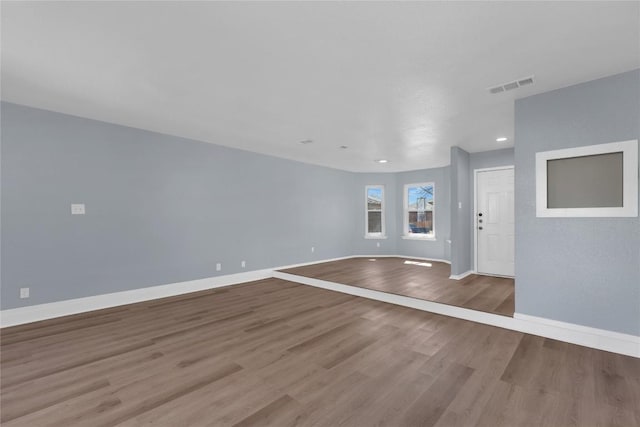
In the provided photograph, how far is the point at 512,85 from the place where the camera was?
278 cm

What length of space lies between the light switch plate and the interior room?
0.31 feet

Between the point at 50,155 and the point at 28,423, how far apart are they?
10.6 ft

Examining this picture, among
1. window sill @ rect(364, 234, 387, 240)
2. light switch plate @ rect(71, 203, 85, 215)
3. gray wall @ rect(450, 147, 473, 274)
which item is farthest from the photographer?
window sill @ rect(364, 234, 387, 240)

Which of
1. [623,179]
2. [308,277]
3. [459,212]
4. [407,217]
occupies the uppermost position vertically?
[623,179]

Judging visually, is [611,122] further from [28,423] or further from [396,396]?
[28,423]

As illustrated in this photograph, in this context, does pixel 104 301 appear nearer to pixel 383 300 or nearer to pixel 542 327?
pixel 383 300

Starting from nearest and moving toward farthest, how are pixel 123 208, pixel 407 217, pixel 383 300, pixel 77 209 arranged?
pixel 77 209 < pixel 123 208 < pixel 383 300 < pixel 407 217

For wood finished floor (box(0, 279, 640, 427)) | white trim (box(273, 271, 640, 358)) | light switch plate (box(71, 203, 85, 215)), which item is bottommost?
wood finished floor (box(0, 279, 640, 427))

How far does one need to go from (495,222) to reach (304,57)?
4.83 meters

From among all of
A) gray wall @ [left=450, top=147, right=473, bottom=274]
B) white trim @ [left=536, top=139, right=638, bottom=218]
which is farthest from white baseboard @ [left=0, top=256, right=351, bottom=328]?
white trim @ [left=536, top=139, right=638, bottom=218]

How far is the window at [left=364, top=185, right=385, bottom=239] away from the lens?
818cm

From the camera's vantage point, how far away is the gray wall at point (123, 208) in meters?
3.36

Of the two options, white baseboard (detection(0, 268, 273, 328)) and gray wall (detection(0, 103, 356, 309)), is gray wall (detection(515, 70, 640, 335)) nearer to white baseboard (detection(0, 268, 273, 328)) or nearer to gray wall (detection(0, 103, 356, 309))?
gray wall (detection(0, 103, 356, 309))

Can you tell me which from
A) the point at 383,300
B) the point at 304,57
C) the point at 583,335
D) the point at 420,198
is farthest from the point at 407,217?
the point at 304,57
